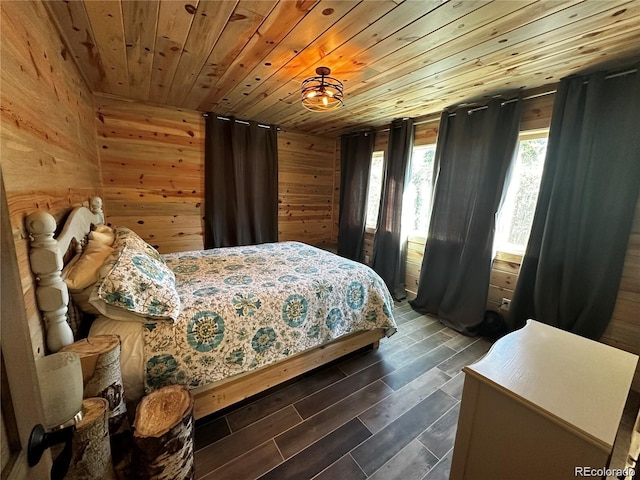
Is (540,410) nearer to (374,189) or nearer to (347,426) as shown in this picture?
(347,426)

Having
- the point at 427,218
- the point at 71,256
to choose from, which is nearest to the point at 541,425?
the point at 71,256

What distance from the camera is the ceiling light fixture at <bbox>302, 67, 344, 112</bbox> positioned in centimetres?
189

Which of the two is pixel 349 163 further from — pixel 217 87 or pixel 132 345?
pixel 132 345

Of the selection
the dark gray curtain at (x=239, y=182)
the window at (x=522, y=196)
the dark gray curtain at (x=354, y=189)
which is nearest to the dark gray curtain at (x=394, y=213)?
the dark gray curtain at (x=354, y=189)

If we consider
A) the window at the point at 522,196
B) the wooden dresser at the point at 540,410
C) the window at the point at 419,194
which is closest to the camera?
the wooden dresser at the point at 540,410

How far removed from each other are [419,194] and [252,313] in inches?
107

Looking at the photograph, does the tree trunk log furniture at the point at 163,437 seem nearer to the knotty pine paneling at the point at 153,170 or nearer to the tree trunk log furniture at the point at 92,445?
the tree trunk log furniture at the point at 92,445

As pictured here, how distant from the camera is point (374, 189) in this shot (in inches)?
159

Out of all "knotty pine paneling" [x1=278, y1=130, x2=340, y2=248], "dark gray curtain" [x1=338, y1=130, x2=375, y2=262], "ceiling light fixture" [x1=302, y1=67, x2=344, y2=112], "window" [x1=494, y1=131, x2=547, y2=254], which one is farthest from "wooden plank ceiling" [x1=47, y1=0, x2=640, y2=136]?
"knotty pine paneling" [x1=278, y1=130, x2=340, y2=248]

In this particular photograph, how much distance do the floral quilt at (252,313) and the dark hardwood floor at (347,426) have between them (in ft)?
1.10

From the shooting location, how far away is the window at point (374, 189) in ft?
12.9

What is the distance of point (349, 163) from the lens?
13.6ft

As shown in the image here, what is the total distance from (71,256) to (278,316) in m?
1.19

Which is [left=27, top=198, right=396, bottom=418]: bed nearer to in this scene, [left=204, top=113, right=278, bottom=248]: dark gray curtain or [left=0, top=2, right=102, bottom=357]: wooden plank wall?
[left=0, top=2, right=102, bottom=357]: wooden plank wall
